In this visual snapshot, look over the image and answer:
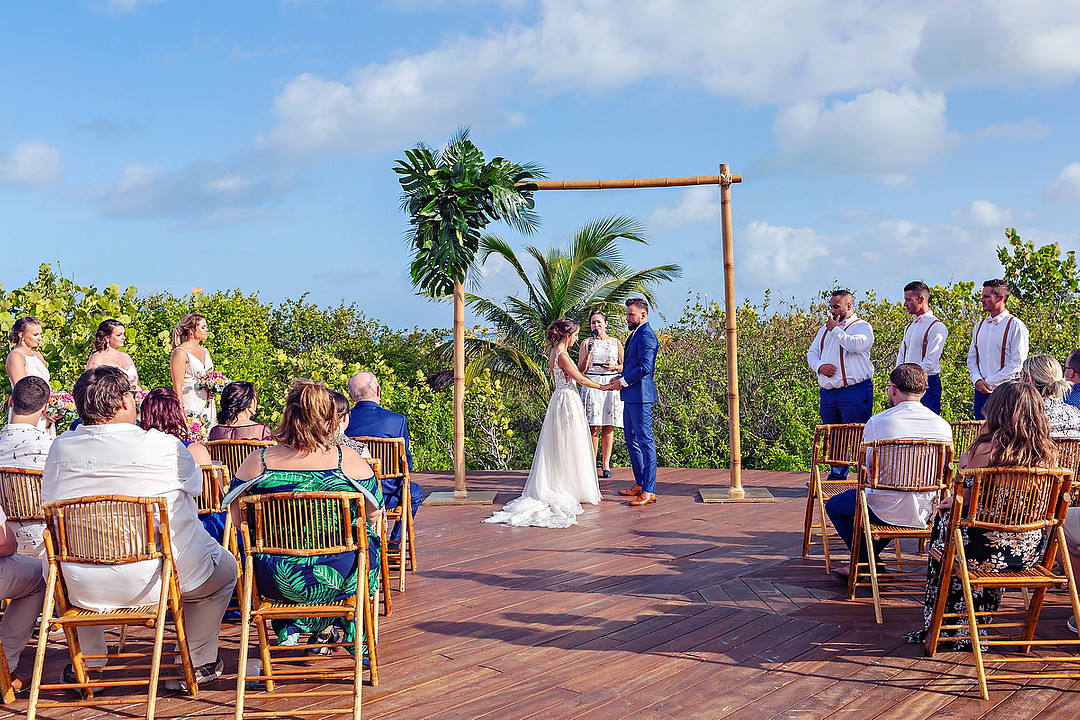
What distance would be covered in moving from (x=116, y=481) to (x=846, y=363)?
6.48m

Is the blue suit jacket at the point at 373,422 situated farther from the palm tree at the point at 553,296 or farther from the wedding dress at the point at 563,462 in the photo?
the palm tree at the point at 553,296

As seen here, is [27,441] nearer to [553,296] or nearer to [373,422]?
[373,422]

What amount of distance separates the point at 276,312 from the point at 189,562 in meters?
11.1

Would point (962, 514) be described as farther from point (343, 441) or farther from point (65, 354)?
point (65, 354)

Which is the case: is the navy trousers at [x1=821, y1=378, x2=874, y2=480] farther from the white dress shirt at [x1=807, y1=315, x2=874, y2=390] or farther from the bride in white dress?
the bride in white dress

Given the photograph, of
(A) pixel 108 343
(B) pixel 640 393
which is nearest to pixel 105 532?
(A) pixel 108 343

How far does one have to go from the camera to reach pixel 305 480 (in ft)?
12.5

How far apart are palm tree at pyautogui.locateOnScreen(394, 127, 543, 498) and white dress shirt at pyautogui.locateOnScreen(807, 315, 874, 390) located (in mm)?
3113

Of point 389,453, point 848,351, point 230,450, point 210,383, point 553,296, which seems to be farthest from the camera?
point 553,296

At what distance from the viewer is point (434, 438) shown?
38.7ft

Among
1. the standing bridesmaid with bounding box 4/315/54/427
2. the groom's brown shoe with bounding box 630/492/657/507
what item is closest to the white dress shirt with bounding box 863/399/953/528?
the groom's brown shoe with bounding box 630/492/657/507

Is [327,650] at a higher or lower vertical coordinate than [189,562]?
lower

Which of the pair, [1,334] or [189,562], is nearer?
[189,562]

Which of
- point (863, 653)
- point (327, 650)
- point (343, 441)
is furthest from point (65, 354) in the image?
point (863, 653)
